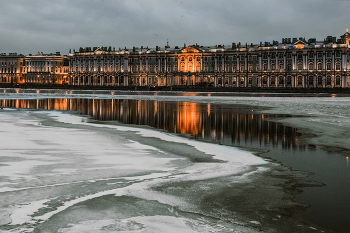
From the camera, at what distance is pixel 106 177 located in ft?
22.6

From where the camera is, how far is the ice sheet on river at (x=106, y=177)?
4754mm

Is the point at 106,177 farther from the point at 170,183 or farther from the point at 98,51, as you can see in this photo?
the point at 98,51

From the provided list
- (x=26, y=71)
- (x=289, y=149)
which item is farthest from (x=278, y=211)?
(x=26, y=71)

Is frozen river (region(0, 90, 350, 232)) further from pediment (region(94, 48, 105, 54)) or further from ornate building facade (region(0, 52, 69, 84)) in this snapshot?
ornate building facade (region(0, 52, 69, 84))

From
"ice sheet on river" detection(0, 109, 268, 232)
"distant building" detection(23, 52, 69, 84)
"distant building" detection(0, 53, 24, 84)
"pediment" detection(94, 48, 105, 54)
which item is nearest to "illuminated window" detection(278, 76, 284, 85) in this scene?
"pediment" detection(94, 48, 105, 54)

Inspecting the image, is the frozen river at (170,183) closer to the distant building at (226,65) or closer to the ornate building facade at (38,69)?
the distant building at (226,65)

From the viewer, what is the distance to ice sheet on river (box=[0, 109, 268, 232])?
4.75 meters

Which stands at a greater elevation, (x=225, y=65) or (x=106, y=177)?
(x=225, y=65)

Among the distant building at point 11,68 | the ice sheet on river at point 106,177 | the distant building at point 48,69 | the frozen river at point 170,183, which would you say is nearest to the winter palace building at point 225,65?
the distant building at point 48,69

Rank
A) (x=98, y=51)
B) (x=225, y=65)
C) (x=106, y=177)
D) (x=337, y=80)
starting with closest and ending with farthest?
(x=106, y=177) → (x=337, y=80) → (x=225, y=65) → (x=98, y=51)

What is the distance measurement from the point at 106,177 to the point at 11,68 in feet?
471

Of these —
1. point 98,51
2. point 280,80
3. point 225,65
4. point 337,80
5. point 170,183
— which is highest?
point 98,51

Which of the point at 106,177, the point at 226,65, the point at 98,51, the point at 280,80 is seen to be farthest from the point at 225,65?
the point at 106,177

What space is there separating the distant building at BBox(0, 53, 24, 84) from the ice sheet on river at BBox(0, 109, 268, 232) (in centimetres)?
13477
